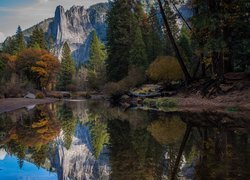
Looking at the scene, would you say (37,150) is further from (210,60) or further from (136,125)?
(210,60)

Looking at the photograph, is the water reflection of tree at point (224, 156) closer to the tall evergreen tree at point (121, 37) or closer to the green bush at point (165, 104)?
the green bush at point (165, 104)

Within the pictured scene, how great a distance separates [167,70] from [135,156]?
2656cm

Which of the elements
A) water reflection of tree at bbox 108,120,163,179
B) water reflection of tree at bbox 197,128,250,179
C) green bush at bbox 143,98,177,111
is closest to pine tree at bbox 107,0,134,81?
green bush at bbox 143,98,177,111

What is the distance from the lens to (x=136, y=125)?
622 inches

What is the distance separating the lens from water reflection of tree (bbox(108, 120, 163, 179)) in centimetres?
677

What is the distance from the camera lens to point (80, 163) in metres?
8.53

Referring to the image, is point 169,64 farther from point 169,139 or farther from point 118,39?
point 169,139

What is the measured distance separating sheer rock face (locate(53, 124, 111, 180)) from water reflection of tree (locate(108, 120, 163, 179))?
227mm

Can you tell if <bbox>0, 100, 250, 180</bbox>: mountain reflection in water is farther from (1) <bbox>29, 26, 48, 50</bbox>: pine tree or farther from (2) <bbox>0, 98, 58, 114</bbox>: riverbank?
(1) <bbox>29, 26, 48, 50</bbox>: pine tree

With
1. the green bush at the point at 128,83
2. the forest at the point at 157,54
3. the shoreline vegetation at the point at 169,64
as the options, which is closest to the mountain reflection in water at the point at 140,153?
the shoreline vegetation at the point at 169,64

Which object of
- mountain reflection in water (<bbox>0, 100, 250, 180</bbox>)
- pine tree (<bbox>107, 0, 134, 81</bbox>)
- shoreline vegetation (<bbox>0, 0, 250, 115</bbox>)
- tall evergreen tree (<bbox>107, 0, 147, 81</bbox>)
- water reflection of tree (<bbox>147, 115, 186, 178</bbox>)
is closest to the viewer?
mountain reflection in water (<bbox>0, 100, 250, 180</bbox>)

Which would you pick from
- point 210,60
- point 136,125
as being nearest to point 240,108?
point 136,125

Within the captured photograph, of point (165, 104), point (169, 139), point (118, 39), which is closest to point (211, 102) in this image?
point (165, 104)

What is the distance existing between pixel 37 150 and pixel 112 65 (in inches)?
1717
